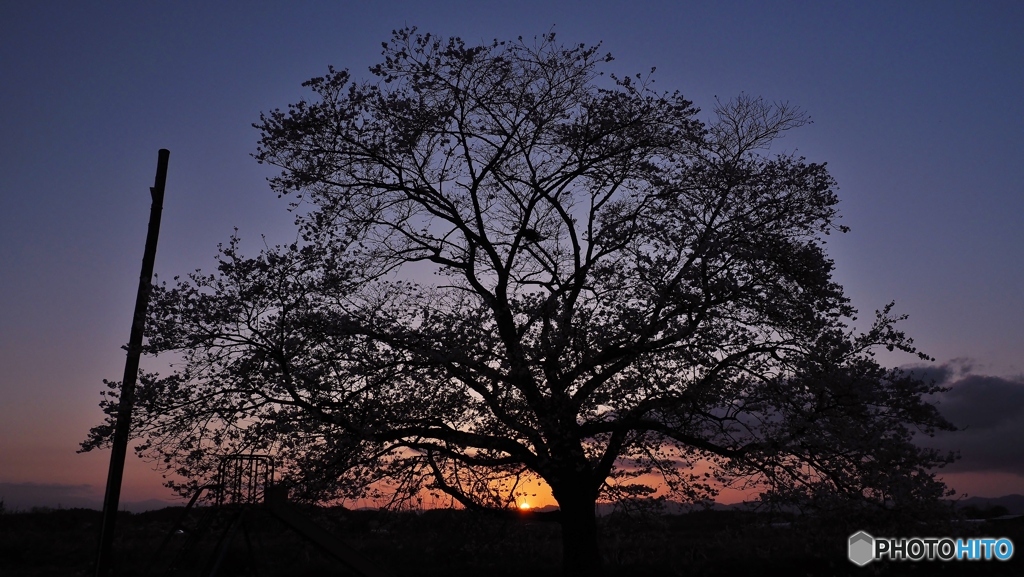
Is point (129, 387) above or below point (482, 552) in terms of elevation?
above

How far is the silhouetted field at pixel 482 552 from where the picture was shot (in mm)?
18859

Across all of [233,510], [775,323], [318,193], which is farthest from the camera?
[318,193]

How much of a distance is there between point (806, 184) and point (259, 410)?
13489 mm

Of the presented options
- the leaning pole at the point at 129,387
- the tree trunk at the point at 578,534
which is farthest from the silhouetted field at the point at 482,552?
the leaning pole at the point at 129,387

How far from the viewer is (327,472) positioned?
15.8 metres

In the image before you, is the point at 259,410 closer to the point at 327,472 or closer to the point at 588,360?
the point at 327,472

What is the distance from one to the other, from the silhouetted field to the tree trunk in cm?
66

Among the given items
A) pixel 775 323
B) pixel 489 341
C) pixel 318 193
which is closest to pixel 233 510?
pixel 489 341

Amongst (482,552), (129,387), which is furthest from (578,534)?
(129,387)

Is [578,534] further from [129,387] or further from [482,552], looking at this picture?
[129,387]

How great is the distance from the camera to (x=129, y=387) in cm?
1440

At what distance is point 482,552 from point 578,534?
4047 mm

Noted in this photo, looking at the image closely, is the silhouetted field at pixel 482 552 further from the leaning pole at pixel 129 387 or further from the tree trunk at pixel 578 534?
the leaning pole at pixel 129 387

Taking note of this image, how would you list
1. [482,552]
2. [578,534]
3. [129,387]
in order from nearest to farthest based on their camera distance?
1. [129,387]
2. [578,534]
3. [482,552]
